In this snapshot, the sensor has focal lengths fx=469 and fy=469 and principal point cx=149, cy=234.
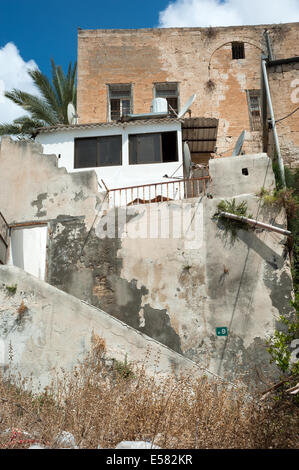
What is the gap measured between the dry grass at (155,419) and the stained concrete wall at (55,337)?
1.23 metres

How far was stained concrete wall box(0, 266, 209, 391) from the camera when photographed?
347 inches

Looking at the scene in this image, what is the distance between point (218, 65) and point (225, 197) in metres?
11.5

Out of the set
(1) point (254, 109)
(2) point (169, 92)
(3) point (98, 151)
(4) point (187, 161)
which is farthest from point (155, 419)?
(2) point (169, 92)

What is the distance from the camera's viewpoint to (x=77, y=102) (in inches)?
832

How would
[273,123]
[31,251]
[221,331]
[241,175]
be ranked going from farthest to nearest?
[31,251] → [273,123] → [241,175] → [221,331]

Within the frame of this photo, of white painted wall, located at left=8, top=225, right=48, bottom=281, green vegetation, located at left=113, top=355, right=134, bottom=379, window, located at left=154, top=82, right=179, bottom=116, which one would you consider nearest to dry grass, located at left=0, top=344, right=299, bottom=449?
green vegetation, located at left=113, top=355, right=134, bottom=379

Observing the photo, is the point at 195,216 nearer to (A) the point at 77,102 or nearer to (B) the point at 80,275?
(B) the point at 80,275

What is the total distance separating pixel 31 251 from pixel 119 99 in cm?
914

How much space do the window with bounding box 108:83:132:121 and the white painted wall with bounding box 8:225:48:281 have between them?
7.59 m

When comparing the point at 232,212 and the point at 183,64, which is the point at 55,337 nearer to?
the point at 232,212

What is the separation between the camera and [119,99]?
843 inches

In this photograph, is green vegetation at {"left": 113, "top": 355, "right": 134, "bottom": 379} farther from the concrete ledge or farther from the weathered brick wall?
the weathered brick wall

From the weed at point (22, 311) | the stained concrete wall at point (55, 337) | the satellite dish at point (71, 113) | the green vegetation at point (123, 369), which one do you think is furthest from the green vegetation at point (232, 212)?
the satellite dish at point (71, 113)

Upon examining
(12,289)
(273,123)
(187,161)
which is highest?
(273,123)
